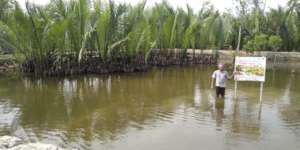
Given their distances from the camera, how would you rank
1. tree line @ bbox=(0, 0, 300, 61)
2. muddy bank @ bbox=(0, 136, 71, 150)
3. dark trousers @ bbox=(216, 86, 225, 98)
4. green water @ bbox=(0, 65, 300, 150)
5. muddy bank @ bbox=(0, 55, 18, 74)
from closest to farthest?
muddy bank @ bbox=(0, 136, 71, 150) < green water @ bbox=(0, 65, 300, 150) < dark trousers @ bbox=(216, 86, 225, 98) < tree line @ bbox=(0, 0, 300, 61) < muddy bank @ bbox=(0, 55, 18, 74)

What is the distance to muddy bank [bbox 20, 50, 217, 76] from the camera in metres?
17.1

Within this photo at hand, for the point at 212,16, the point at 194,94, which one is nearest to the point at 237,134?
the point at 194,94

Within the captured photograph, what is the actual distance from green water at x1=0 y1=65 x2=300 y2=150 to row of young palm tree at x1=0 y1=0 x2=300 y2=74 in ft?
6.09

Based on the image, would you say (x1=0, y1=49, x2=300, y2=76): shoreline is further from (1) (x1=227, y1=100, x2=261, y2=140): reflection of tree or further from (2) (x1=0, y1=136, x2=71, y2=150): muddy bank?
(2) (x1=0, y1=136, x2=71, y2=150): muddy bank

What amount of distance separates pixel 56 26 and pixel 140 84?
4530 mm

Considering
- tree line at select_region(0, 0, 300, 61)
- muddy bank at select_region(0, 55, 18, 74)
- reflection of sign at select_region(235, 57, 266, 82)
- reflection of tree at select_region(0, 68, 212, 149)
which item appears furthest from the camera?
muddy bank at select_region(0, 55, 18, 74)

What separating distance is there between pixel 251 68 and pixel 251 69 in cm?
3

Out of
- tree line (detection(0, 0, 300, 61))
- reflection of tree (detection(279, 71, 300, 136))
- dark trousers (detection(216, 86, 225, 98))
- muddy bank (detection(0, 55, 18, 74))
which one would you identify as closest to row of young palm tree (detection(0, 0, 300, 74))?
tree line (detection(0, 0, 300, 61))

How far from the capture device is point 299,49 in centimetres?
3356

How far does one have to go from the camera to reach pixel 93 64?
61.0ft

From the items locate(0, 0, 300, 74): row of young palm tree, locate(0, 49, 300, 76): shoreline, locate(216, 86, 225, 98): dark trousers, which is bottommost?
locate(216, 86, 225, 98): dark trousers

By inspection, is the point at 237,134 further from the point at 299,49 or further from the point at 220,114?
the point at 299,49

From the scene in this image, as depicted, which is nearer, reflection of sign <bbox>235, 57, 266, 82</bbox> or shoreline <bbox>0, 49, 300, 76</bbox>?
reflection of sign <bbox>235, 57, 266, 82</bbox>

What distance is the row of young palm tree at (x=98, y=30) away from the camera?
16.5 metres
